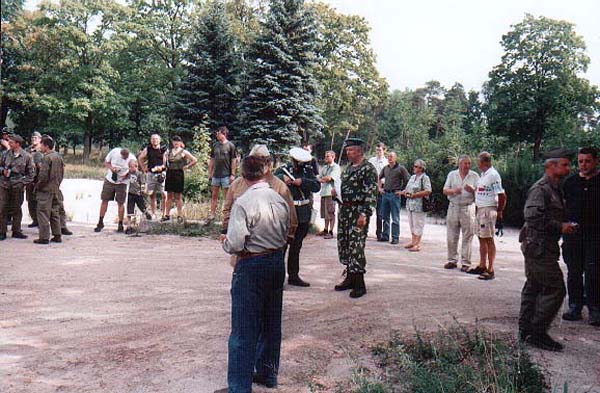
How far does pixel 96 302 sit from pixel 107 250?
319 centimetres

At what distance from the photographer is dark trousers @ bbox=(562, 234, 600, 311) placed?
574 centimetres

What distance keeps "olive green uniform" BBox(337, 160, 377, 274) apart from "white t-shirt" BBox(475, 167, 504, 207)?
85.3 inches

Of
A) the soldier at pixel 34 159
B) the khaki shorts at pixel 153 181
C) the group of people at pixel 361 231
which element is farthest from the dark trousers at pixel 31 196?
the group of people at pixel 361 231

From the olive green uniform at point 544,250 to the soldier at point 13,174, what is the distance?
28.3 feet

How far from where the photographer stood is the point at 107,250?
30.2 feet

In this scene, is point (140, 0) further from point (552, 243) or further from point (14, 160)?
point (552, 243)

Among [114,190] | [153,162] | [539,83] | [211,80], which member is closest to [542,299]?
[114,190]

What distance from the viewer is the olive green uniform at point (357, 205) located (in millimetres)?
6305

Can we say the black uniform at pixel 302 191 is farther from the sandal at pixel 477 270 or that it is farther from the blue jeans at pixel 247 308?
the sandal at pixel 477 270

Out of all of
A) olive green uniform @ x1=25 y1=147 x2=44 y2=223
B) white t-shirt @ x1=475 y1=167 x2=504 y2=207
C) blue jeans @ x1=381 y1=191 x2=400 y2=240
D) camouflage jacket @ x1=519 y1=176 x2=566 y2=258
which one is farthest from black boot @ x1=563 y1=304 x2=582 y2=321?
olive green uniform @ x1=25 y1=147 x2=44 y2=223

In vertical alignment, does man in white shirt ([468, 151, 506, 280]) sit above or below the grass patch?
above

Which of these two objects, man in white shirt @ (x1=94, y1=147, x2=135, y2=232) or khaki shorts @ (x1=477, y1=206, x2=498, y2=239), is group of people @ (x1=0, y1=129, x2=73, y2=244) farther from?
khaki shorts @ (x1=477, y1=206, x2=498, y2=239)

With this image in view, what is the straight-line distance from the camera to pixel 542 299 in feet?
15.9

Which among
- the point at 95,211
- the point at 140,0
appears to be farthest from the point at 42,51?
the point at 95,211
